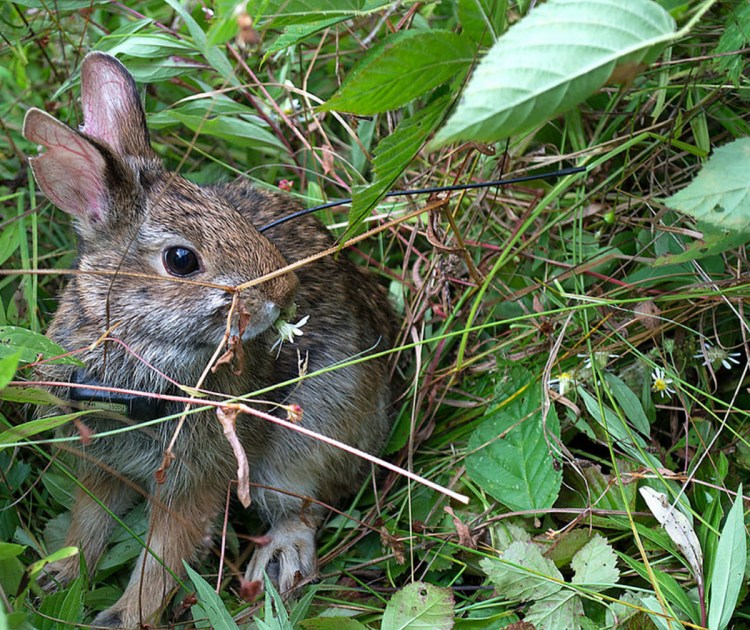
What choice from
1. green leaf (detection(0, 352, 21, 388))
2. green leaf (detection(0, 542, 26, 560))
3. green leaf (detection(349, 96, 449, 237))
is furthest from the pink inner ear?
green leaf (detection(0, 542, 26, 560))

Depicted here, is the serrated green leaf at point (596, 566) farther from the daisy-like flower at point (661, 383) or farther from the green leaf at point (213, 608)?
the green leaf at point (213, 608)

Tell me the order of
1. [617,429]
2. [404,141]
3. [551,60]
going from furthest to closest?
[617,429], [404,141], [551,60]

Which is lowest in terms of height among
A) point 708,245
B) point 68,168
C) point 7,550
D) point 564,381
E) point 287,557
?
point 287,557

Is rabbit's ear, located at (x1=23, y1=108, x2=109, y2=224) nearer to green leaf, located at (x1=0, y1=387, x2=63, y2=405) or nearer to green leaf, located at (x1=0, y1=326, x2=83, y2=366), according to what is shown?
Answer: green leaf, located at (x1=0, y1=326, x2=83, y2=366)

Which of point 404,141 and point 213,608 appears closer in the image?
point 404,141

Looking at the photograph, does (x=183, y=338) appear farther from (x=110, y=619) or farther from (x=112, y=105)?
(x=110, y=619)

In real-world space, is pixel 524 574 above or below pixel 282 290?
below

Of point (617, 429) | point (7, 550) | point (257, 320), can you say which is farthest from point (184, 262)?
point (617, 429)

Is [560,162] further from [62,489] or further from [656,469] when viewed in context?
[62,489]
